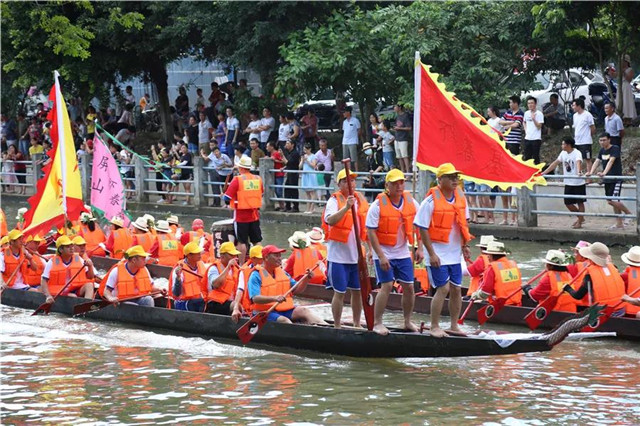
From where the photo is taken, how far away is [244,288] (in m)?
15.3

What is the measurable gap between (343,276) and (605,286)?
3.25 m

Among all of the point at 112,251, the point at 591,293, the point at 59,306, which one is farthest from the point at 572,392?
the point at 112,251

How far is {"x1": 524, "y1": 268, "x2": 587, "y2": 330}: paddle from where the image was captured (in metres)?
15.3

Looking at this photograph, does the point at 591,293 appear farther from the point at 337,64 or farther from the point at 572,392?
the point at 337,64

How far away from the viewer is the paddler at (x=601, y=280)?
14.7m

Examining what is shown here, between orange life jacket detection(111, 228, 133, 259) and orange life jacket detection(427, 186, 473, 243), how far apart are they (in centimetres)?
878

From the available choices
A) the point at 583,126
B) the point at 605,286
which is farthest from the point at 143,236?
the point at 583,126

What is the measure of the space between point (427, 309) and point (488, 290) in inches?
51.3

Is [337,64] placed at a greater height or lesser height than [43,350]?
greater

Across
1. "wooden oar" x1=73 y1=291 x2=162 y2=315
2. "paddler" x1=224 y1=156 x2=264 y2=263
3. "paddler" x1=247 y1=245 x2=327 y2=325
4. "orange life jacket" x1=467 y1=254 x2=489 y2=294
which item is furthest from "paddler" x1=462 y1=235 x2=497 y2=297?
"paddler" x1=224 y1=156 x2=264 y2=263

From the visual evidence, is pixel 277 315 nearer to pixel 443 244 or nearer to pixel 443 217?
pixel 443 244

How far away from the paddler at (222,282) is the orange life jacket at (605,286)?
4.67 meters

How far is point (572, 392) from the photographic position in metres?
12.9

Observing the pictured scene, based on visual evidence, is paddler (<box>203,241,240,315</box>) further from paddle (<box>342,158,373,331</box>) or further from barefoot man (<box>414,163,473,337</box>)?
barefoot man (<box>414,163,473,337</box>)
